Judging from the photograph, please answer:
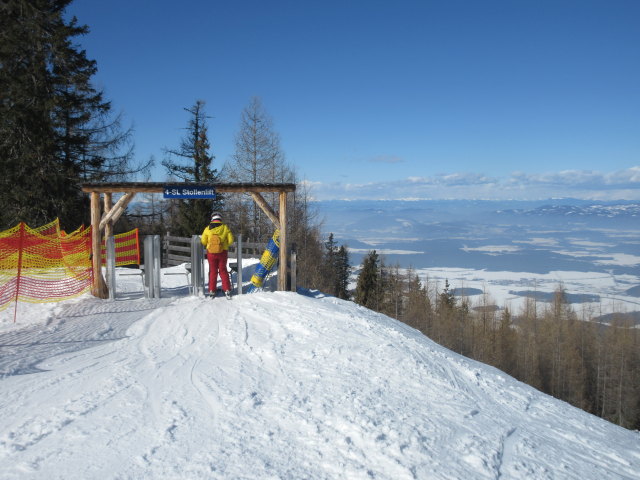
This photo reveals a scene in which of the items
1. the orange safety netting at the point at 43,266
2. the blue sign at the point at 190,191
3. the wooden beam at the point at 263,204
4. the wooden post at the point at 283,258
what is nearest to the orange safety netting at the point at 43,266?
the orange safety netting at the point at 43,266

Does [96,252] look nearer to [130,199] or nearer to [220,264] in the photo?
[130,199]

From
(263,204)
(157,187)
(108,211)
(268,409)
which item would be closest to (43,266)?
(108,211)

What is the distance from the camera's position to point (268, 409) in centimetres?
481

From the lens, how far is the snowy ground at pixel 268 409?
3773 millimetres

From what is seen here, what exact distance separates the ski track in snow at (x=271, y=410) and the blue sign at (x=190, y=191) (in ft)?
11.5

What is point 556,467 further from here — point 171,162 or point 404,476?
point 171,162

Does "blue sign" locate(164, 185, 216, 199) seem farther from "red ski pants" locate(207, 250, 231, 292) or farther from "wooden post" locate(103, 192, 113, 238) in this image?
"wooden post" locate(103, 192, 113, 238)

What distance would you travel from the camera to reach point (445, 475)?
12.5 ft

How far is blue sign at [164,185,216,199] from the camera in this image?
1040 cm

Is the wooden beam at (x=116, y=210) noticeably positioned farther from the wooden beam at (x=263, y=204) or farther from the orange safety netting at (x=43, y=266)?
the wooden beam at (x=263, y=204)

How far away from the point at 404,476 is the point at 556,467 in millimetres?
1782

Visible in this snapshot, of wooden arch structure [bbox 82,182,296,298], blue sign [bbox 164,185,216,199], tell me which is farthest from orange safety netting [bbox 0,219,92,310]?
blue sign [bbox 164,185,216,199]

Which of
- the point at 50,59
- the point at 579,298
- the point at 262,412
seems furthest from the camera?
the point at 579,298

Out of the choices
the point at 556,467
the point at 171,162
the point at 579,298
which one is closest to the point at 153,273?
the point at 556,467
